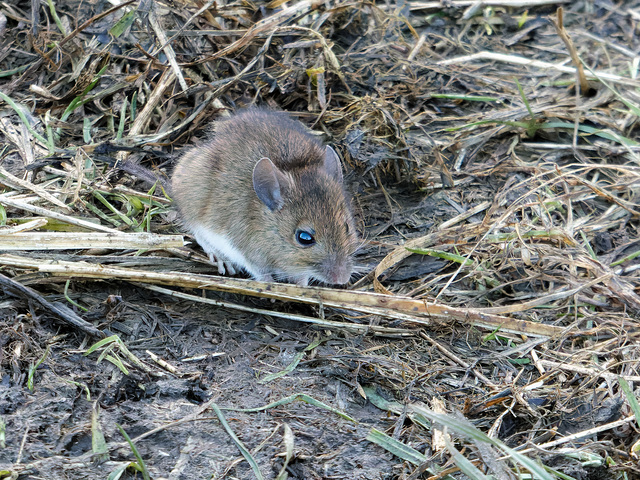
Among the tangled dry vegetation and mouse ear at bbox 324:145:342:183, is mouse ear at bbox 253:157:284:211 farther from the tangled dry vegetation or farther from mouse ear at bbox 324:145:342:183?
the tangled dry vegetation

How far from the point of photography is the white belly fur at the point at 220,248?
491cm

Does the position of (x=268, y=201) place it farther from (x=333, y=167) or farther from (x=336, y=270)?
(x=336, y=270)

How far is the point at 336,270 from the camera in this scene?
4500 mm

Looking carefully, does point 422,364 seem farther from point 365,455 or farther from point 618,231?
point 618,231

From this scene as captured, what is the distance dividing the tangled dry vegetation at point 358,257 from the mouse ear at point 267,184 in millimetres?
670

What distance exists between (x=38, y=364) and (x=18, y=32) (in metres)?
3.94

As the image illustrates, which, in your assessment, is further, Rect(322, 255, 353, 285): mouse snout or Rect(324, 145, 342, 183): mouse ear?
Rect(324, 145, 342, 183): mouse ear

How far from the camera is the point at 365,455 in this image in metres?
3.34

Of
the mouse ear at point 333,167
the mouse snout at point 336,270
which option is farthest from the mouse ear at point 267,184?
the mouse snout at point 336,270

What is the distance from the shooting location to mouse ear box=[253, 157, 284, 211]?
445 cm

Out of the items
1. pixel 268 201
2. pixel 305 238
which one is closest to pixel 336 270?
pixel 305 238

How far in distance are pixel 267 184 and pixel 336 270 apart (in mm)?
819

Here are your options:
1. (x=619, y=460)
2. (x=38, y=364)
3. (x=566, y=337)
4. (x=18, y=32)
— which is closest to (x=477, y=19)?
(x=566, y=337)

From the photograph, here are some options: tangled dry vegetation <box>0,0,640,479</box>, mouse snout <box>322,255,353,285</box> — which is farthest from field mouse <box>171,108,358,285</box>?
tangled dry vegetation <box>0,0,640,479</box>
